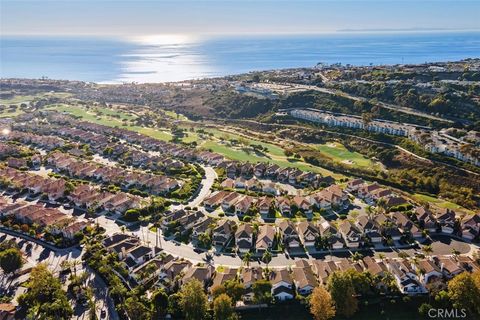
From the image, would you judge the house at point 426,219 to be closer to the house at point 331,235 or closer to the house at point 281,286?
the house at point 331,235

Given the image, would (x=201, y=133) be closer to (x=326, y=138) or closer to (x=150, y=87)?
(x=326, y=138)

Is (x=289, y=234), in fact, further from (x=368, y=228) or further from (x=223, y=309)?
(x=223, y=309)

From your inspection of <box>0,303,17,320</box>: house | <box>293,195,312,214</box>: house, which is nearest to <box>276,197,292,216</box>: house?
→ <box>293,195,312,214</box>: house

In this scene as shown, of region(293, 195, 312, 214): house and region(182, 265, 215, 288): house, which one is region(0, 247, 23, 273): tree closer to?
region(182, 265, 215, 288): house

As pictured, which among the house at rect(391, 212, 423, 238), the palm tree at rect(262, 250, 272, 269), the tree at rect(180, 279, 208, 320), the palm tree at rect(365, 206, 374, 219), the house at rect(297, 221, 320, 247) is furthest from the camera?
the palm tree at rect(365, 206, 374, 219)

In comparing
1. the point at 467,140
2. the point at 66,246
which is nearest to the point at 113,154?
the point at 66,246

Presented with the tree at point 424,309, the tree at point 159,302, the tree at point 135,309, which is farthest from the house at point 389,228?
the tree at point 135,309
